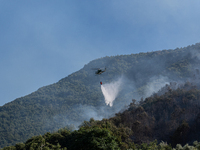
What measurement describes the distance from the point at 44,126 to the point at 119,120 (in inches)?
4541

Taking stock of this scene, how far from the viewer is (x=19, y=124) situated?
6909 inches

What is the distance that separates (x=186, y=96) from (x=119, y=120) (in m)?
25.6

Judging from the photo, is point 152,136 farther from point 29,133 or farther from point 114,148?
point 29,133

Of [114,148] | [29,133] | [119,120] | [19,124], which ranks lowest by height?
[114,148]

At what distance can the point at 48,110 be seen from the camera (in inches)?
7756

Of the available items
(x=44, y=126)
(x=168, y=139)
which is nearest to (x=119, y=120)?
(x=168, y=139)

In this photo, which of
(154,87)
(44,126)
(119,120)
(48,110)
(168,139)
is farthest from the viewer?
(48,110)

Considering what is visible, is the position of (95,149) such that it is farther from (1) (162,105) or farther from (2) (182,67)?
(2) (182,67)

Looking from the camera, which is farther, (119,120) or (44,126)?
(44,126)

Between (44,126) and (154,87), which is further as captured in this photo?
(44,126)

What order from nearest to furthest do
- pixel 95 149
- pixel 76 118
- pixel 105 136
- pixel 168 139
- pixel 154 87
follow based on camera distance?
pixel 95 149 < pixel 105 136 < pixel 168 139 < pixel 154 87 < pixel 76 118

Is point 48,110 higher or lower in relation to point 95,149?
higher

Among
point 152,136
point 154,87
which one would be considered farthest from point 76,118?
point 152,136

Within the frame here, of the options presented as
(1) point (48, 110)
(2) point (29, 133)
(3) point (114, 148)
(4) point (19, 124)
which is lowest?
(3) point (114, 148)
